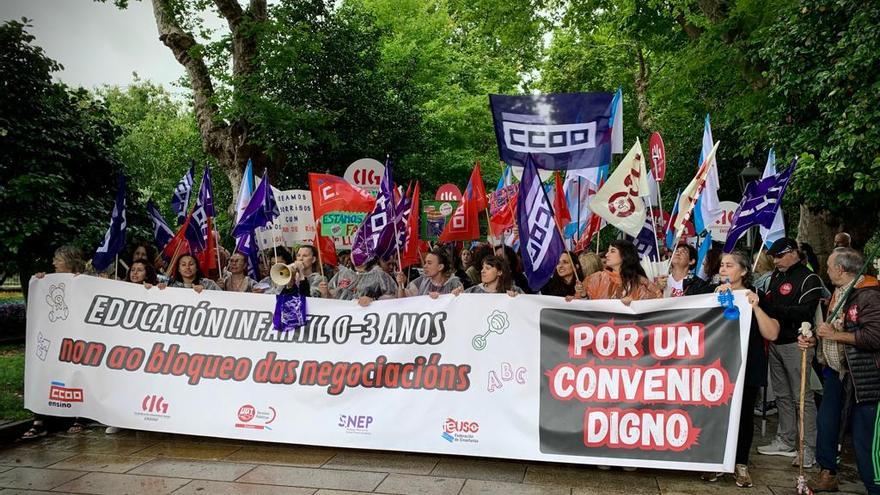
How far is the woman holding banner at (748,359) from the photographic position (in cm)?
503

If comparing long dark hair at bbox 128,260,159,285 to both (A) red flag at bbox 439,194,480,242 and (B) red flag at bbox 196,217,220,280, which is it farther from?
(A) red flag at bbox 439,194,480,242

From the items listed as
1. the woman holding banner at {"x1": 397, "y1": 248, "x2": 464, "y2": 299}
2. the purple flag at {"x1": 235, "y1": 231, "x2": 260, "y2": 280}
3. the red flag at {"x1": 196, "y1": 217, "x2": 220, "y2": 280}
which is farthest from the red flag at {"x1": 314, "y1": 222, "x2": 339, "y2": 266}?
the woman holding banner at {"x1": 397, "y1": 248, "x2": 464, "y2": 299}

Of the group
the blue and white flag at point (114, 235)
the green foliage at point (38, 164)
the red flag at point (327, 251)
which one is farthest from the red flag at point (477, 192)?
the green foliage at point (38, 164)

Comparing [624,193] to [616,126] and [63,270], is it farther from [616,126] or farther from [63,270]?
[63,270]

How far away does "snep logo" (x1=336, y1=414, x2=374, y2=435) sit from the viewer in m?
5.76

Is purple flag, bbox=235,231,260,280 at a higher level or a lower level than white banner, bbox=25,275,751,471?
higher

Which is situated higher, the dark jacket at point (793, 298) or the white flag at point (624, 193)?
the white flag at point (624, 193)

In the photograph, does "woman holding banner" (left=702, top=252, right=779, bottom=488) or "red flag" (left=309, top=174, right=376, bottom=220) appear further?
"red flag" (left=309, top=174, right=376, bottom=220)

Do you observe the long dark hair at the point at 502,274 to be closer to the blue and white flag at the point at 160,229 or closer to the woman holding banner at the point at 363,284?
the woman holding banner at the point at 363,284

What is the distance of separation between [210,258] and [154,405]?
9.55 feet

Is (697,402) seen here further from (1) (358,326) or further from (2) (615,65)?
(2) (615,65)

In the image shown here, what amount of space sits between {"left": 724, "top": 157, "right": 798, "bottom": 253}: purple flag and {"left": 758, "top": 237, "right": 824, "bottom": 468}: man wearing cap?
90cm

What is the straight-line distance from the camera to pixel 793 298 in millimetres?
5656

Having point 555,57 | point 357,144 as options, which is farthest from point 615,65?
point 357,144
